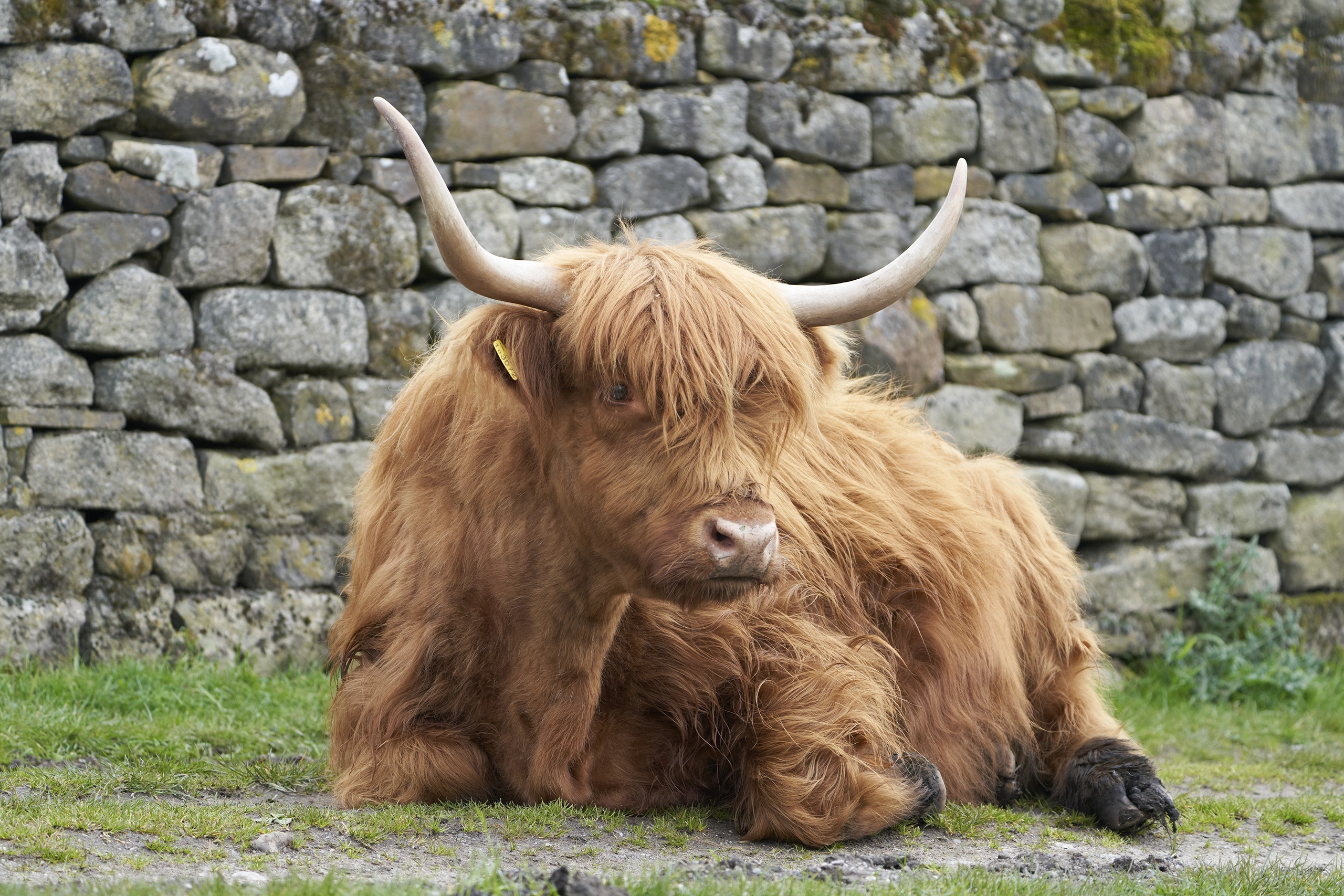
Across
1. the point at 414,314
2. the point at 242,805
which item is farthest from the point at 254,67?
the point at 242,805

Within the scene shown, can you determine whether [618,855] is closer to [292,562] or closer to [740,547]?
[740,547]

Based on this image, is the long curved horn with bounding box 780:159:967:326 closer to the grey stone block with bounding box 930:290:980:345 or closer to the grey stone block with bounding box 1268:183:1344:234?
the grey stone block with bounding box 930:290:980:345

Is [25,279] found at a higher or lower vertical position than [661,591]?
higher

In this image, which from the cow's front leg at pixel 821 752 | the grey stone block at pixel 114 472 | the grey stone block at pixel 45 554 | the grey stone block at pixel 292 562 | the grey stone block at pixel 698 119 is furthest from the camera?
the grey stone block at pixel 698 119

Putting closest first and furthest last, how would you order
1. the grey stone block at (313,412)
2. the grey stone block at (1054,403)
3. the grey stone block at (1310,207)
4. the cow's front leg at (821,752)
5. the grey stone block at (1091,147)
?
the cow's front leg at (821,752) < the grey stone block at (313,412) < the grey stone block at (1054,403) < the grey stone block at (1091,147) < the grey stone block at (1310,207)

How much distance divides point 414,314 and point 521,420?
2395mm

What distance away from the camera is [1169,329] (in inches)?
271

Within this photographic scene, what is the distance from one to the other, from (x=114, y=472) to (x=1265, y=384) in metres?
5.67

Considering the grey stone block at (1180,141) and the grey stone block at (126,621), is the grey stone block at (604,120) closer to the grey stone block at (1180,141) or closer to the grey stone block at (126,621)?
the grey stone block at (126,621)

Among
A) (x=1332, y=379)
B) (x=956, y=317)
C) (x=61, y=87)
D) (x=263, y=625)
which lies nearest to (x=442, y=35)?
(x=61, y=87)

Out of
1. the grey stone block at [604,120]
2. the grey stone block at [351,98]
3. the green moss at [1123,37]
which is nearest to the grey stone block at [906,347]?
the grey stone block at [604,120]

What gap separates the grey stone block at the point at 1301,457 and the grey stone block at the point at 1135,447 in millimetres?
126

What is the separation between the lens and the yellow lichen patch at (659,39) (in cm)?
573

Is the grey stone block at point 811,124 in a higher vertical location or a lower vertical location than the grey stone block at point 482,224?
higher
